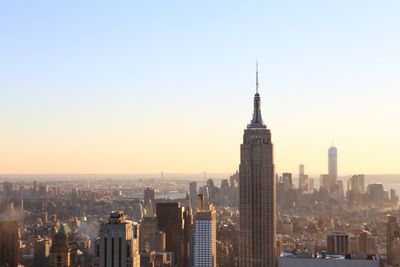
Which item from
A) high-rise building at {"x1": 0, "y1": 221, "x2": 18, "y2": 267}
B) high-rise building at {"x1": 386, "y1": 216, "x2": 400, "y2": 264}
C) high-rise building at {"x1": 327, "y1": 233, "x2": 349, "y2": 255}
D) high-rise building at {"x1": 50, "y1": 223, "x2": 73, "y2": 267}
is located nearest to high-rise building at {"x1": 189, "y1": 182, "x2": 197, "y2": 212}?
high-rise building at {"x1": 386, "y1": 216, "x2": 400, "y2": 264}

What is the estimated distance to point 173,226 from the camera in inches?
1574

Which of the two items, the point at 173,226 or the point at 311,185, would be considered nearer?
the point at 173,226

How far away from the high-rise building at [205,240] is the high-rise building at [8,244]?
9.99 metres

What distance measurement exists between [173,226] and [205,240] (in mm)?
1934

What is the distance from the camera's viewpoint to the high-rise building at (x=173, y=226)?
120 feet

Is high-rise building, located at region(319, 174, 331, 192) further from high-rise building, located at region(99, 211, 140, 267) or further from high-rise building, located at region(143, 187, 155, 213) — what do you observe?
high-rise building, located at region(99, 211, 140, 267)

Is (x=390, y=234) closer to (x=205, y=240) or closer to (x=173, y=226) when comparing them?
(x=205, y=240)

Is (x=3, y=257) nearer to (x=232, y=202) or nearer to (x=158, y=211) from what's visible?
(x=158, y=211)

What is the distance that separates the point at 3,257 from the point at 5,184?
2849 millimetres

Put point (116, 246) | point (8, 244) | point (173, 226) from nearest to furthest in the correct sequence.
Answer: point (116, 246), point (8, 244), point (173, 226)

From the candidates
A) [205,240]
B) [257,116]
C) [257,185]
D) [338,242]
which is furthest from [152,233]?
[257,116]

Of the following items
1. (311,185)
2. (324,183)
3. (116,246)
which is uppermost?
(324,183)

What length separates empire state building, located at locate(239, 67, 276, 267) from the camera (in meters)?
44.1

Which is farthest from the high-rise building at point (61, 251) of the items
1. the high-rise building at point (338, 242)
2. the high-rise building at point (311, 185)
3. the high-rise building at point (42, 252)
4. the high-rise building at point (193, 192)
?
the high-rise building at point (311, 185)
